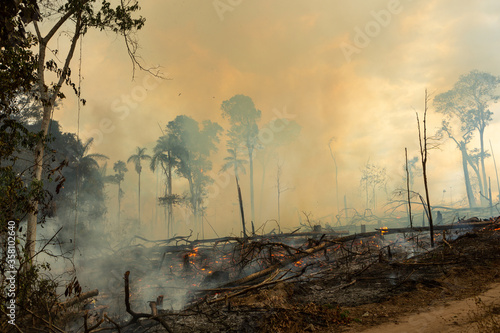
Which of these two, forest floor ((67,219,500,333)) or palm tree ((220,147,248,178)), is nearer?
forest floor ((67,219,500,333))

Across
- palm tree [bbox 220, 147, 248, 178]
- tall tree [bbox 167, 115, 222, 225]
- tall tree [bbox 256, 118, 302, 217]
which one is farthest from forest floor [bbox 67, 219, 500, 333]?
tall tree [bbox 256, 118, 302, 217]

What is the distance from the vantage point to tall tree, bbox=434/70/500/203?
41.1 metres

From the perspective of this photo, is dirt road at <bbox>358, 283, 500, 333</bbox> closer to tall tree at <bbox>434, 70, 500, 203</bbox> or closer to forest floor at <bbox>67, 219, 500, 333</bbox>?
forest floor at <bbox>67, 219, 500, 333</bbox>

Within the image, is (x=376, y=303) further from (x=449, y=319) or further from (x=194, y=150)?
(x=194, y=150)

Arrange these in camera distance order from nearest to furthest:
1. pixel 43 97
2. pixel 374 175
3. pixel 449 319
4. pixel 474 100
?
pixel 449 319
pixel 43 97
pixel 474 100
pixel 374 175

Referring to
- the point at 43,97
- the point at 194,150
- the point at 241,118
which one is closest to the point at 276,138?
the point at 241,118

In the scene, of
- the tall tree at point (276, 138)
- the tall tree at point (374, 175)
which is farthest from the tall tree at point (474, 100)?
the tall tree at point (276, 138)

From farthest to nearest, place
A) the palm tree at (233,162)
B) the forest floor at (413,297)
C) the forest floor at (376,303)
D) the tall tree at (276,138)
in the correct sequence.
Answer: the tall tree at (276,138) < the palm tree at (233,162) < the forest floor at (376,303) < the forest floor at (413,297)

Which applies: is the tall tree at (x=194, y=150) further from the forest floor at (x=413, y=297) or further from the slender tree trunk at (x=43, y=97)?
the forest floor at (x=413, y=297)

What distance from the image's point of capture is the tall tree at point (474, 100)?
41.1 meters

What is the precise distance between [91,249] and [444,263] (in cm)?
2044

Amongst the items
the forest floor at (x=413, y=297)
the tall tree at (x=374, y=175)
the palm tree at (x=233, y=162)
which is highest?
the palm tree at (x=233, y=162)

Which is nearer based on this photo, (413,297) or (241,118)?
(413,297)

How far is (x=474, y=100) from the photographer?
42.0 m
